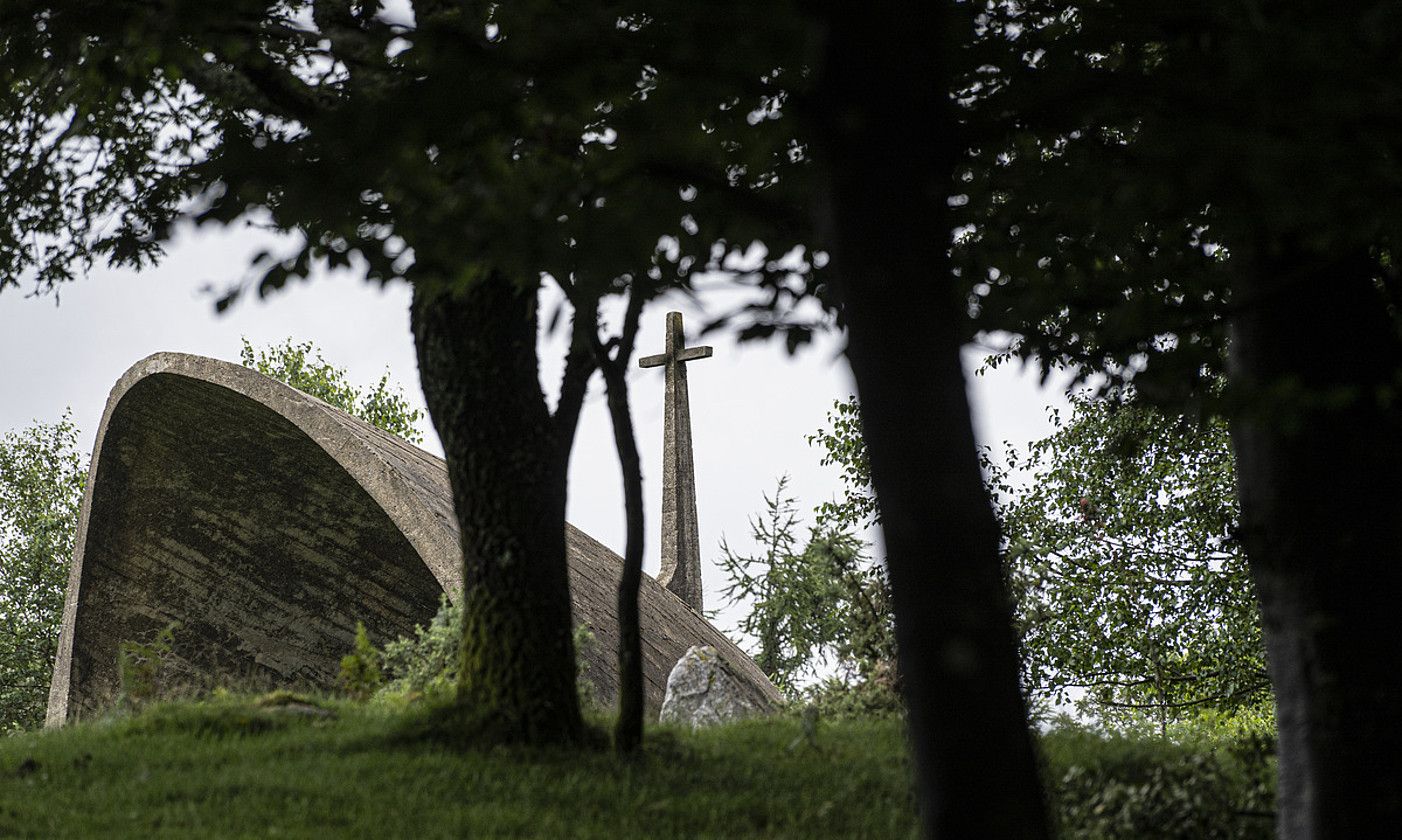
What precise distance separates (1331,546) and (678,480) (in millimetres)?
17164

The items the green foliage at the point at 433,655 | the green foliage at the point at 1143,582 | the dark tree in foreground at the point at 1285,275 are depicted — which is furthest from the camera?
the green foliage at the point at 1143,582

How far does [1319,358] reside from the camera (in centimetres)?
495

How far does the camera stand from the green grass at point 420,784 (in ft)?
20.2

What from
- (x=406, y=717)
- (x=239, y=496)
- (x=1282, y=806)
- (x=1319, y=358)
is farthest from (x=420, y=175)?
(x=239, y=496)

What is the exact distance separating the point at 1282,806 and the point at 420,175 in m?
3.98

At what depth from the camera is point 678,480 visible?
21688 mm

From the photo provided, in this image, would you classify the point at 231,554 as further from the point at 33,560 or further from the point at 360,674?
the point at 33,560

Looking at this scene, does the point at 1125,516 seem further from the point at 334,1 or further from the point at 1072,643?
the point at 334,1

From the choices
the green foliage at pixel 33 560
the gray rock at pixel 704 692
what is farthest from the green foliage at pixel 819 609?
the green foliage at pixel 33 560

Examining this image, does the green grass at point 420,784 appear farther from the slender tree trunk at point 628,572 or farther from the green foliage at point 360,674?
the green foliage at point 360,674

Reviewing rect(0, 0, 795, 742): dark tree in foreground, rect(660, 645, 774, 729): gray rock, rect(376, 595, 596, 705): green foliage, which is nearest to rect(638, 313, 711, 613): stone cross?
rect(660, 645, 774, 729): gray rock

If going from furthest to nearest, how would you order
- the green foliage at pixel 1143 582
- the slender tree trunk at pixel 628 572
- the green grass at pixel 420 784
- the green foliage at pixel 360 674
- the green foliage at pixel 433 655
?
the green foliage at pixel 1143 582 → the green foliage at pixel 360 674 → the green foliage at pixel 433 655 → the slender tree trunk at pixel 628 572 → the green grass at pixel 420 784

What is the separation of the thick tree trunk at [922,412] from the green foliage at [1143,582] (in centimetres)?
1149

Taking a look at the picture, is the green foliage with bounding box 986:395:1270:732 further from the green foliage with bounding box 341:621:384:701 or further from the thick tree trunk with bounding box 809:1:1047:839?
the thick tree trunk with bounding box 809:1:1047:839
